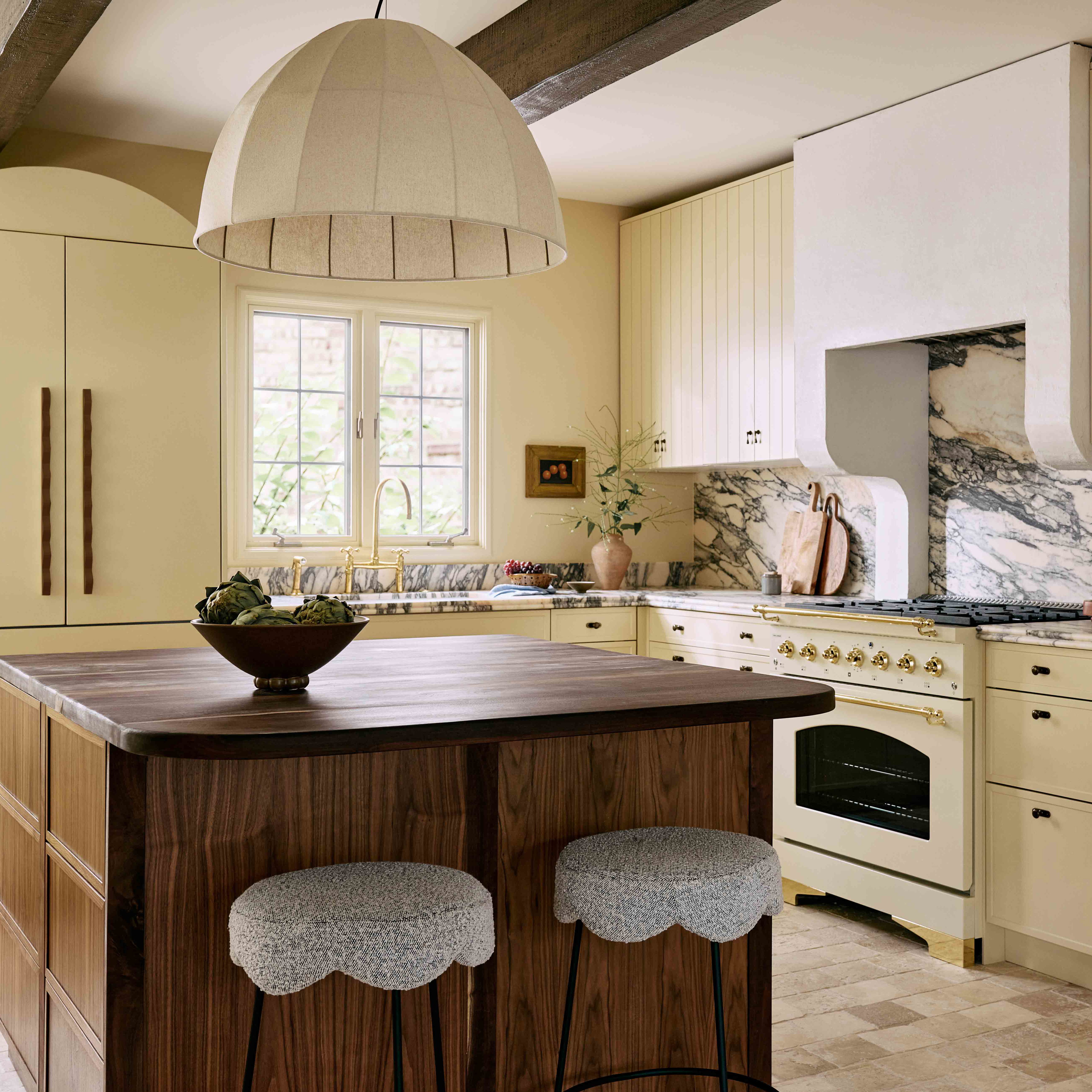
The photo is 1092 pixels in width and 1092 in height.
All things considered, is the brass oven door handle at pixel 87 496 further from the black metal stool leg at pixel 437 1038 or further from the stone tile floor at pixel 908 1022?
the black metal stool leg at pixel 437 1038

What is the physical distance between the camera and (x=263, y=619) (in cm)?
210

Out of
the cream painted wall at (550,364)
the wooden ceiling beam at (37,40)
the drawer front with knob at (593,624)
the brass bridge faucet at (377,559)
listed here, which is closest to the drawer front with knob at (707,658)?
the drawer front with knob at (593,624)

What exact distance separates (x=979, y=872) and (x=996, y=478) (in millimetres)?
1358

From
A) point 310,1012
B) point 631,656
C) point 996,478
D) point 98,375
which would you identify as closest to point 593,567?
point 996,478

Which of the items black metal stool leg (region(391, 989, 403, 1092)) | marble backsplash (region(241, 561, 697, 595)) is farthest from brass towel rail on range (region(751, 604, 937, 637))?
black metal stool leg (region(391, 989, 403, 1092))

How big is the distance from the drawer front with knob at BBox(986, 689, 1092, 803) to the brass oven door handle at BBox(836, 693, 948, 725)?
136mm

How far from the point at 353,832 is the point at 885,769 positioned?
2094 millimetres

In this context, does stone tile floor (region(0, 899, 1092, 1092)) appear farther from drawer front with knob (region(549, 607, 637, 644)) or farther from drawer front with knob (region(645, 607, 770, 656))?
drawer front with knob (region(549, 607, 637, 644))

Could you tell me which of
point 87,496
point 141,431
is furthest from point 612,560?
point 87,496

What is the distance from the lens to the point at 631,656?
270cm

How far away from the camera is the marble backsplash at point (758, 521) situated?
4594mm

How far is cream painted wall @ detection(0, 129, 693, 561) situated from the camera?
520cm

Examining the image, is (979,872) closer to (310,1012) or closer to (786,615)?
(786,615)

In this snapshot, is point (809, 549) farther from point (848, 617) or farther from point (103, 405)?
point (103, 405)
